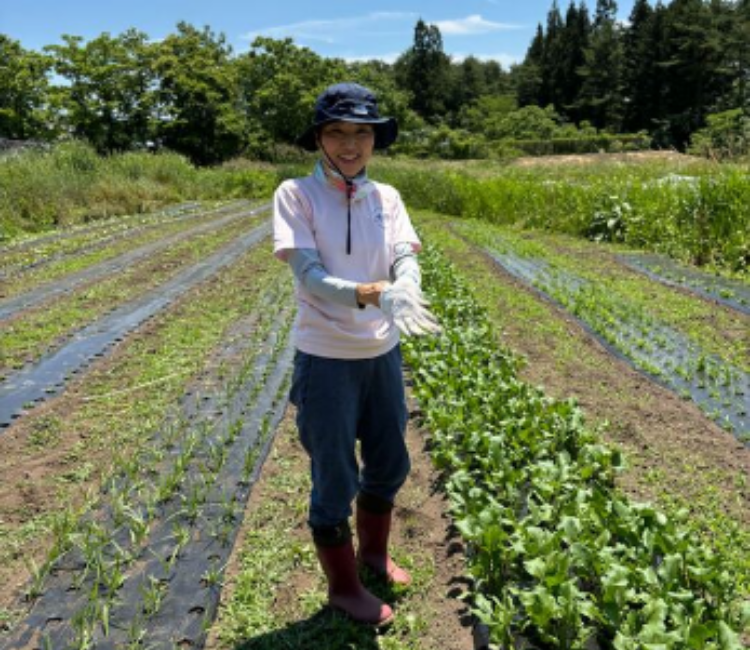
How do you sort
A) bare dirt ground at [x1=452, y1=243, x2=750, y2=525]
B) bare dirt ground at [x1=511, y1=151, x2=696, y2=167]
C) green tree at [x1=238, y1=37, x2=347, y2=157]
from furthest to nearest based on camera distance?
1. green tree at [x1=238, y1=37, x2=347, y2=157]
2. bare dirt ground at [x1=511, y1=151, x2=696, y2=167]
3. bare dirt ground at [x1=452, y1=243, x2=750, y2=525]

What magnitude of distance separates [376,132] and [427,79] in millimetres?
74317

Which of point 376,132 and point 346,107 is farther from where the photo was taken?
point 376,132

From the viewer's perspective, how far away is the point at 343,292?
1.91m

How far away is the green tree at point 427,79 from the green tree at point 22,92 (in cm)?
4412

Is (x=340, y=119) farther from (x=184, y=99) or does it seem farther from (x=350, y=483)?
(x=184, y=99)

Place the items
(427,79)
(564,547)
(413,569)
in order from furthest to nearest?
(427,79), (413,569), (564,547)

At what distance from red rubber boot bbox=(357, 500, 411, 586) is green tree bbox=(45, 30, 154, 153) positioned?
31147mm

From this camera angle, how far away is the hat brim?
1999 millimetres

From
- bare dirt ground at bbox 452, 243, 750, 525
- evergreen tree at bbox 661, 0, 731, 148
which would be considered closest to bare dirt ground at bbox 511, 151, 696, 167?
evergreen tree at bbox 661, 0, 731, 148

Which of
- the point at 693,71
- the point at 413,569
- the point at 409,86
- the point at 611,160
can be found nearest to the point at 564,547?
the point at 413,569

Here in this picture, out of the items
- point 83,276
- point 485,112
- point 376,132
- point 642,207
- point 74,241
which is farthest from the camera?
point 485,112

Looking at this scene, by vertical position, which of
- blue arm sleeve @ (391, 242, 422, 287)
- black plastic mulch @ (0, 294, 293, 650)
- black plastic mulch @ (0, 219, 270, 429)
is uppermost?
blue arm sleeve @ (391, 242, 422, 287)

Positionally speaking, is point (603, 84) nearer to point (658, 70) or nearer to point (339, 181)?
point (658, 70)

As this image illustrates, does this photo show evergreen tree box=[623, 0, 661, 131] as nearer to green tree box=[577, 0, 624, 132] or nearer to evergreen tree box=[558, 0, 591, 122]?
green tree box=[577, 0, 624, 132]
